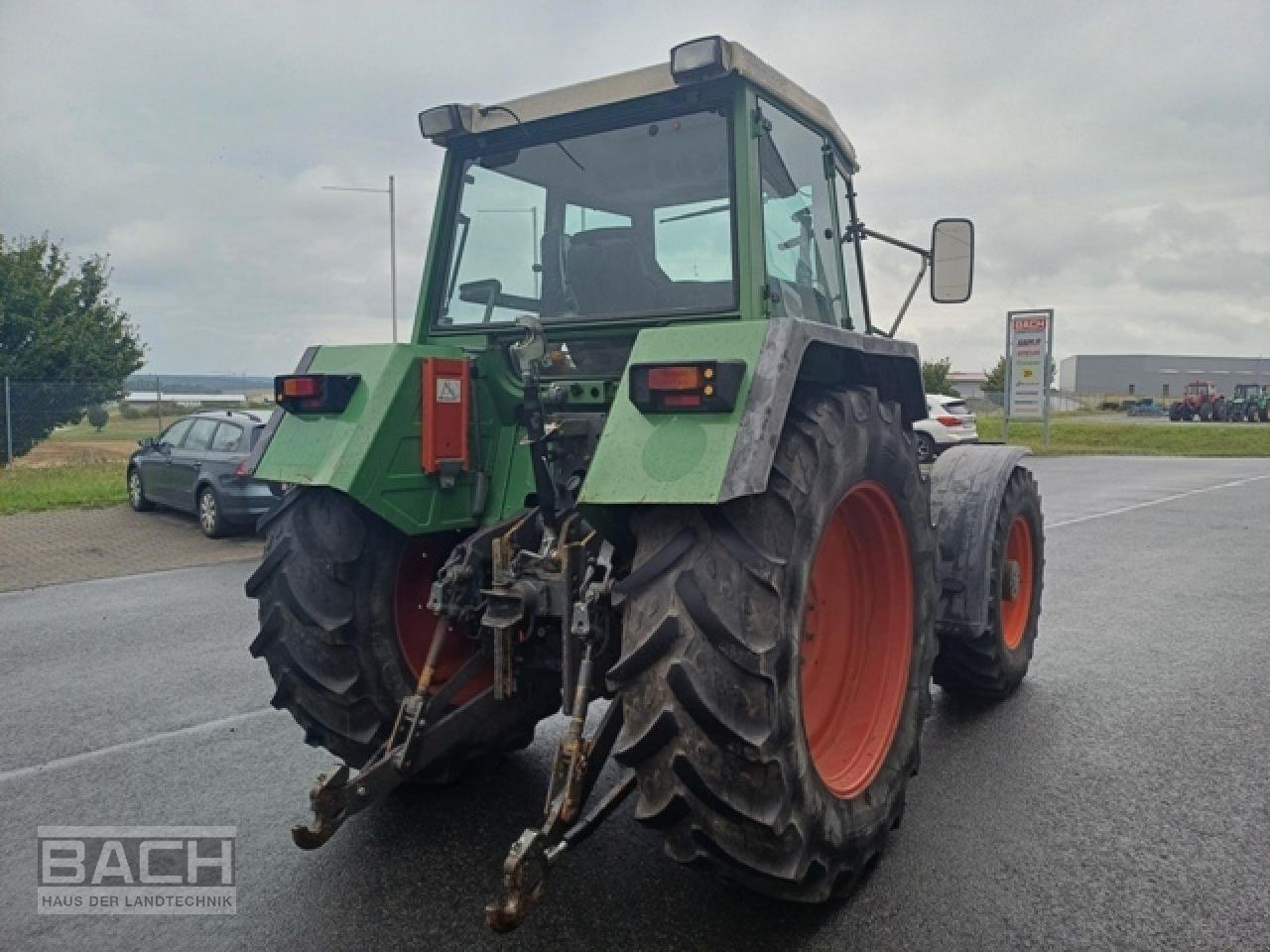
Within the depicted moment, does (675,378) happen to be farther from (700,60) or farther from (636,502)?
(700,60)

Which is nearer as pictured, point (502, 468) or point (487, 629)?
point (487, 629)

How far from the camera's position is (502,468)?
3.66m

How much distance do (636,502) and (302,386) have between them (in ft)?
4.83

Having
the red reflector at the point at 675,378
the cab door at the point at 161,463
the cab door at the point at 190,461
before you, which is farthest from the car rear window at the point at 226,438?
the red reflector at the point at 675,378

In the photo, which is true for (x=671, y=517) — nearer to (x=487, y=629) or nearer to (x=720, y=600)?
(x=720, y=600)

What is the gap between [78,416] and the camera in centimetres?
1859

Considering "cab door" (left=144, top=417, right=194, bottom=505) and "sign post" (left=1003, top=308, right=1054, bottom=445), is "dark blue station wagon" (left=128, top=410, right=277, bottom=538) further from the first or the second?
"sign post" (left=1003, top=308, right=1054, bottom=445)

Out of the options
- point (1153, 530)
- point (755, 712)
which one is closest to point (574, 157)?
point (755, 712)

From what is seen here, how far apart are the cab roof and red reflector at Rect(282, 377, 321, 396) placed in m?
1.25

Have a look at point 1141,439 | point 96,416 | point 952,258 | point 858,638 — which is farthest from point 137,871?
point 1141,439

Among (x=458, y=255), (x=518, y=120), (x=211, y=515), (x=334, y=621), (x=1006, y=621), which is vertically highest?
(x=518, y=120)

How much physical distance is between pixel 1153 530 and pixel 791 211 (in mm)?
9309

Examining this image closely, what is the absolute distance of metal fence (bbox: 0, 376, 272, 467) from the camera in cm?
1739

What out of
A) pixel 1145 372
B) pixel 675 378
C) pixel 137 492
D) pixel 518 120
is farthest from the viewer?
pixel 1145 372
